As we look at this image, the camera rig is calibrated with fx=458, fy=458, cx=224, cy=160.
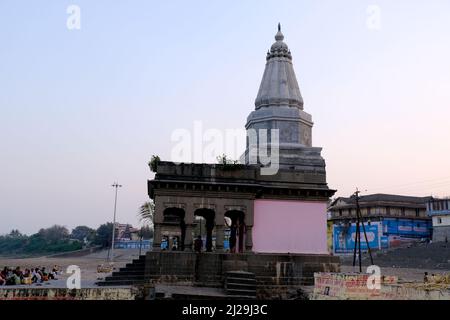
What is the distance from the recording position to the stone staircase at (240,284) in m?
22.5

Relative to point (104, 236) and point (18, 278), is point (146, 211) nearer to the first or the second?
point (18, 278)

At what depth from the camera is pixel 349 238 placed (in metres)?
75.1

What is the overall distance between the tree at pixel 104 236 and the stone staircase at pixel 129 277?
98.1m

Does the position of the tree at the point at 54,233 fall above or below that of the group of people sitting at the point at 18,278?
above

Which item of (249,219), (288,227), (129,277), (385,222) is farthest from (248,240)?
(385,222)

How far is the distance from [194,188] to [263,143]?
24.9 ft

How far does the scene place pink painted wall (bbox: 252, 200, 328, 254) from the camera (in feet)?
89.9

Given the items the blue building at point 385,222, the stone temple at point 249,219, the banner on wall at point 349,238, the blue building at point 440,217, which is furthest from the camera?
the banner on wall at point 349,238

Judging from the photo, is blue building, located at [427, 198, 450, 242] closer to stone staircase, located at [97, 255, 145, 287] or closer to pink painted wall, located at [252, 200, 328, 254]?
pink painted wall, located at [252, 200, 328, 254]

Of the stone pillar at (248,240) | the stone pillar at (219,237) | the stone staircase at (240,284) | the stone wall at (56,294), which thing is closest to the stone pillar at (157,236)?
the stone pillar at (219,237)

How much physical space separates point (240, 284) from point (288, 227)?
5.80m

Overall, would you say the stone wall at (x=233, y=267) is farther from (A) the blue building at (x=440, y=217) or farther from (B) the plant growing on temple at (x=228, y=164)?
(A) the blue building at (x=440, y=217)

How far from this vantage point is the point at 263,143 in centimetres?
3189
